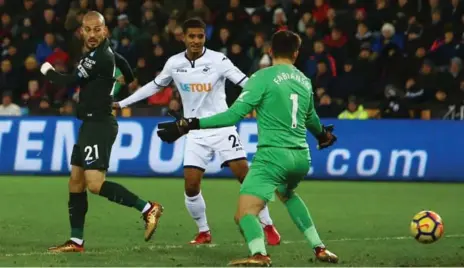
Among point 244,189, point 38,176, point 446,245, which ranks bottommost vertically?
point 38,176

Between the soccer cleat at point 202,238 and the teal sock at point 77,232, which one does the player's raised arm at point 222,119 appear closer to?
the teal sock at point 77,232

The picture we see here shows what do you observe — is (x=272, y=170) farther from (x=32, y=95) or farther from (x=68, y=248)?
(x=32, y=95)

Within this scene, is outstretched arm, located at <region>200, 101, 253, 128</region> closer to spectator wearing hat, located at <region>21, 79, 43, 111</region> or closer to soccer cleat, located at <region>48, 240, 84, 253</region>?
soccer cleat, located at <region>48, 240, 84, 253</region>

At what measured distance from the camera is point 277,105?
8.90m

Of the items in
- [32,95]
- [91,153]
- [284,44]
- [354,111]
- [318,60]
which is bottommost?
[32,95]

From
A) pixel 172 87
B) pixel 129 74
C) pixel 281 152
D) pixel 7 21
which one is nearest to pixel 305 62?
pixel 172 87

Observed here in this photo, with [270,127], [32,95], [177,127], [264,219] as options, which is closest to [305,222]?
[270,127]

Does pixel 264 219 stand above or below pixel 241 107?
below

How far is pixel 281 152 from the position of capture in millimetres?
8906

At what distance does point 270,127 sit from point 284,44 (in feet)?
2.17

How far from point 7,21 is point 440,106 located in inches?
396

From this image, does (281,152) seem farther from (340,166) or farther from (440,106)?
(440,106)

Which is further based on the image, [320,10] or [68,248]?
[320,10]

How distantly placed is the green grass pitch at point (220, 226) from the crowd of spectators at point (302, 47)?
280 cm
